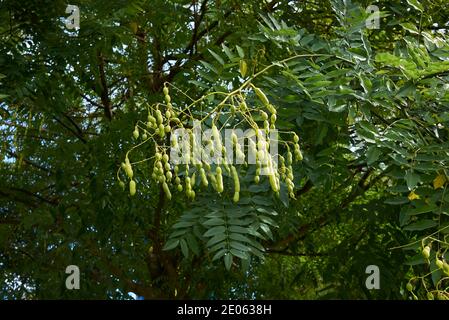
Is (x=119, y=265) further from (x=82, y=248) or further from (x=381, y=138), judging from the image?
(x=381, y=138)

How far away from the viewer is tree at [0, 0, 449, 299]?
1.98 m

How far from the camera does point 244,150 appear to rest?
2.20m

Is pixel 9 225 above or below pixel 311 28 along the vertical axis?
below

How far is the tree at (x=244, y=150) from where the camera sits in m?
1.98

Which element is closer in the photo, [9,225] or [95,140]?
[95,140]

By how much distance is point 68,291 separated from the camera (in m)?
3.46

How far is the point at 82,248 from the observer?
3520 millimetres

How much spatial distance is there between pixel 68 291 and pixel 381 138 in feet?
6.56

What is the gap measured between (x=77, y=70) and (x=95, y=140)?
0.37 metres

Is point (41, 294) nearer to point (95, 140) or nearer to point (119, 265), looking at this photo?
point (119, 265)
